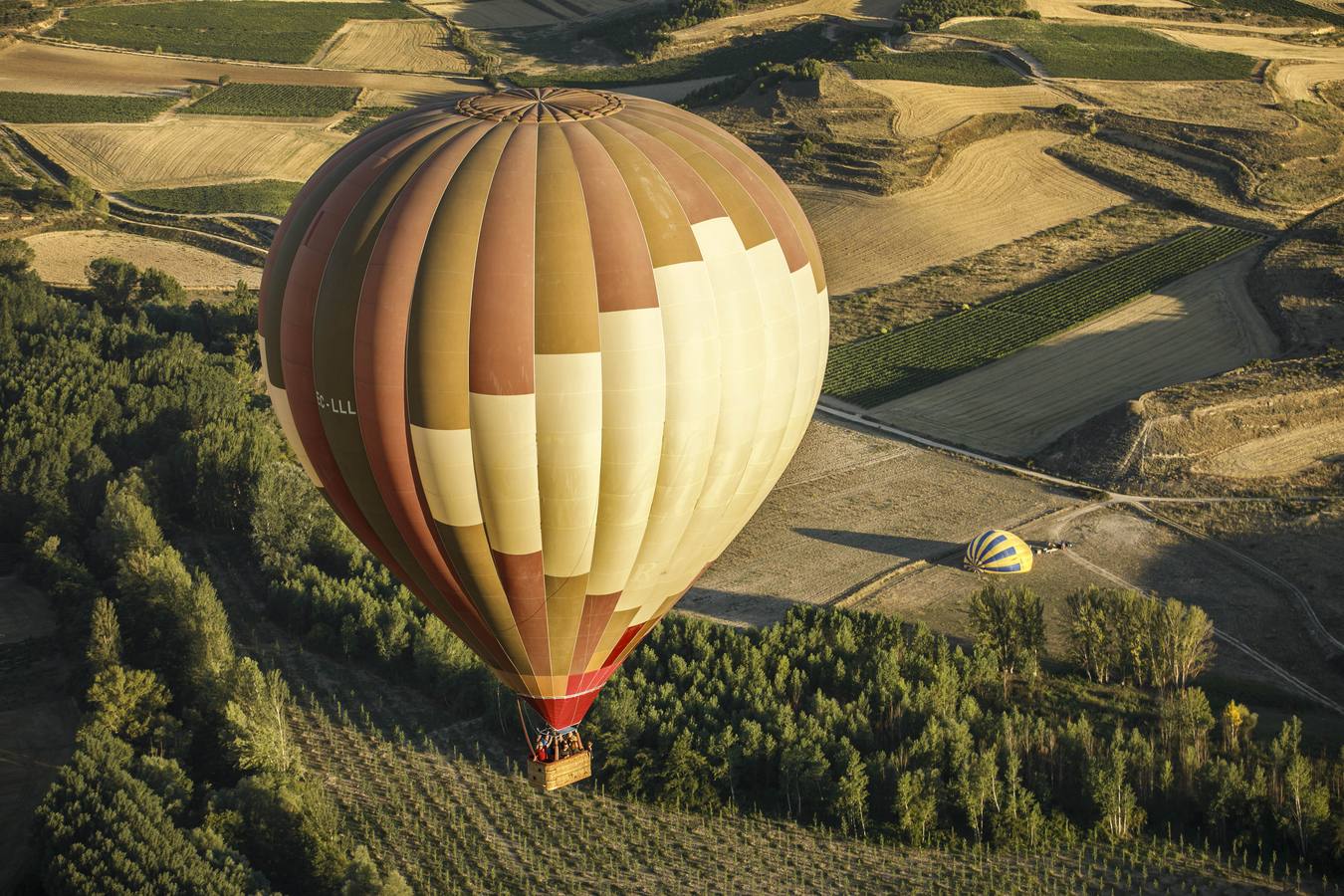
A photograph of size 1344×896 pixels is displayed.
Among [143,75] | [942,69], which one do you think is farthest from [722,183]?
[143,75]

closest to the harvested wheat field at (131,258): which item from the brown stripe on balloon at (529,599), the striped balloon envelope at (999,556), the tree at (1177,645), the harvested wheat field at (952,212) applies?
the harvested wheat field at (952,212)

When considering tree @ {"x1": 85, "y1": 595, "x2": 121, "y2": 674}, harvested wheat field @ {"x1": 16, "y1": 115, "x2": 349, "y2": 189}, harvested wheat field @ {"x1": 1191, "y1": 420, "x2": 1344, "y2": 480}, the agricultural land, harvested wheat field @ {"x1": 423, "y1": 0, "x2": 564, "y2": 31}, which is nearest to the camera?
the agricultural land

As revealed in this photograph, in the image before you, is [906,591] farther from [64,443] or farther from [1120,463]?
[64,443]

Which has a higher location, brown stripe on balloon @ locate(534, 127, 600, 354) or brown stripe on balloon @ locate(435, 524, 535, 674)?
brown stripe on balloon @ locate(534, 127, 600, 354)

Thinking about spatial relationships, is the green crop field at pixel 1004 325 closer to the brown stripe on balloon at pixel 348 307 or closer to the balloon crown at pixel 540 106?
the balloon crown at pixel 540 106

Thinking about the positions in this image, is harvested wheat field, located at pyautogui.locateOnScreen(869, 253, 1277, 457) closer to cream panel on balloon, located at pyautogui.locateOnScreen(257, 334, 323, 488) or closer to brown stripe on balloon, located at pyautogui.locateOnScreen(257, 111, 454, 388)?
cream panel on balloon, located at pyautogui.locateOnScreen(257, 334, 323, 488)

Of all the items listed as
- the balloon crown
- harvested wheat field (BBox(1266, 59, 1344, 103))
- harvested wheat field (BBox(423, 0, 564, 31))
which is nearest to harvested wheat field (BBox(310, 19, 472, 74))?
harvested wheat field (BBox(423, 0, 564, 31))
